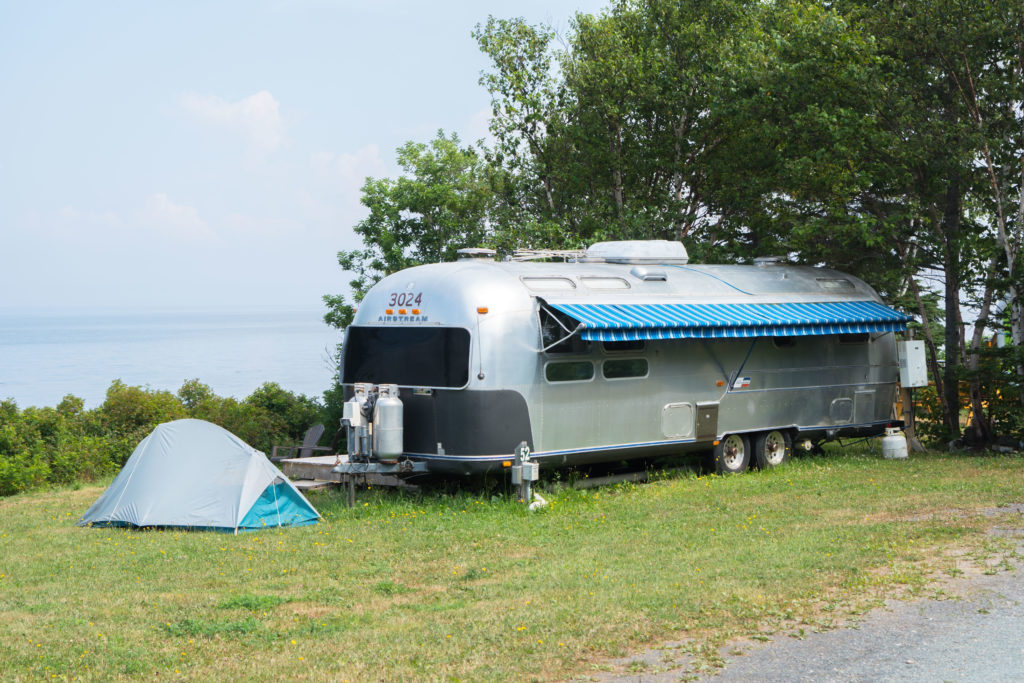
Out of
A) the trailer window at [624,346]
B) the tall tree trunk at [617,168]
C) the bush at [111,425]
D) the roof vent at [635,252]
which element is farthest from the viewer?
the tall tree trunk at [617,168]

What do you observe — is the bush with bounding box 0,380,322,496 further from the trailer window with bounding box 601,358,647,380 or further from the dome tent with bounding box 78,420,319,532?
the trailer window with bounding box 601,358,647,380

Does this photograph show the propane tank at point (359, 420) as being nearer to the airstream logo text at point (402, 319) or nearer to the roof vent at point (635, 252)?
the airstream logo text at point (402, 319)

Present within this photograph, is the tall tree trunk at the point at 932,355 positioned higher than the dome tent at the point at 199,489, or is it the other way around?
the tall tree trunk at the point at 932,355

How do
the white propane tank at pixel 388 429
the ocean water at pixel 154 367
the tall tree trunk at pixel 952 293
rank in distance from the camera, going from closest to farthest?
the white propane tank at pixel 388 429 → the tall tree trunk at pixel 952 293 → the ocean water at pixel 154 367

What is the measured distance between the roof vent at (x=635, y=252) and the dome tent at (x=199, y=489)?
6204 millimetres

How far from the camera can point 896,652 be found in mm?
6570

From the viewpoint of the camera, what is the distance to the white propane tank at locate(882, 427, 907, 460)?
16.8 m

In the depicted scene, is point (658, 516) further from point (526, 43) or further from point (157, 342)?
point (157, 342)

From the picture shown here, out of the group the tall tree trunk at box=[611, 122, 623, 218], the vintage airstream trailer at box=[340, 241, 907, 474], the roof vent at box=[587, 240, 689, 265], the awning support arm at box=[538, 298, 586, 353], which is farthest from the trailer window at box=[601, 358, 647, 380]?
the tall tree trunk at box=[611, 122, 623, 218]

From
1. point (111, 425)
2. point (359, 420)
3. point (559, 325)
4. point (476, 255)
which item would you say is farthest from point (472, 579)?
point (111, 425)

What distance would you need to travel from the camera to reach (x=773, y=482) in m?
14.0

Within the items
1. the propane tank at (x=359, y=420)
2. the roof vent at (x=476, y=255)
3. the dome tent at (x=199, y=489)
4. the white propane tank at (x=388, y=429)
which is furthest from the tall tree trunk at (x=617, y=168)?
the dome tent at (x=199, y=489)

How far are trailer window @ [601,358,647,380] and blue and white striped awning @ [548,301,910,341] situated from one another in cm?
65

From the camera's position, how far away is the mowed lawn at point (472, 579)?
692cm
